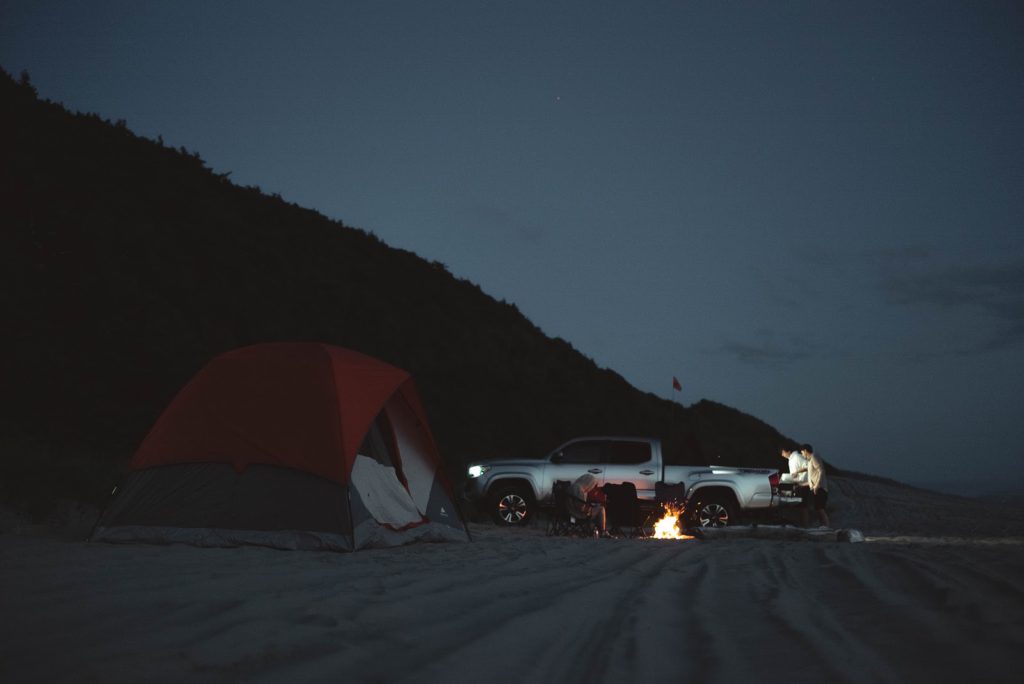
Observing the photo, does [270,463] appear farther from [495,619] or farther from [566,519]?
[566,519]

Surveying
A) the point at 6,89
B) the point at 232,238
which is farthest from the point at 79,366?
the point at 6,89

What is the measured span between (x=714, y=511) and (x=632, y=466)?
5.31 feet

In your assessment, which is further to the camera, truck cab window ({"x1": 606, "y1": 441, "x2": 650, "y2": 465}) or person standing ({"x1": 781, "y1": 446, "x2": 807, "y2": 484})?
truck cab window ({"x1": 606, "y1": 441, "x2": 650, "y2": 465})

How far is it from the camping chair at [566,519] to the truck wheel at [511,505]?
Result: 1.41 m

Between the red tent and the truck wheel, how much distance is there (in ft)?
15.8

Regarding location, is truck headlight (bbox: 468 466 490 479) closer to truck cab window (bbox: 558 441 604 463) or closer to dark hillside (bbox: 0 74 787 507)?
truck cab window (bbox: 558 441 604 463)

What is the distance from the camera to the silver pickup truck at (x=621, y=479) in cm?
1317

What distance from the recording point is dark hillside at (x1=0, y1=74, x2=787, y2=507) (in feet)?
44.9

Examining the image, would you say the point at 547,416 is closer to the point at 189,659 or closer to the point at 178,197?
the point at 178,197

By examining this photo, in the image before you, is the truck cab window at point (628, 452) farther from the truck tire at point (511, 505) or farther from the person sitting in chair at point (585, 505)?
the person sitting in chair at point (585, 505)

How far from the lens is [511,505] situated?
13.7 m

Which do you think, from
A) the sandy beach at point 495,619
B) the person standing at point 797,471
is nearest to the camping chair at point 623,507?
the person standing at point 797,471

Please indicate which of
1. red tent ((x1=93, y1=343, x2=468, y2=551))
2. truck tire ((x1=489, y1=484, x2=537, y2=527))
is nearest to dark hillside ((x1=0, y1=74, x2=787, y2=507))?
red tent ((x1=93, y1=343, x2=468, y2=551))

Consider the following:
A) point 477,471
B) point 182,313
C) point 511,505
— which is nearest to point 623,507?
point 511,505
